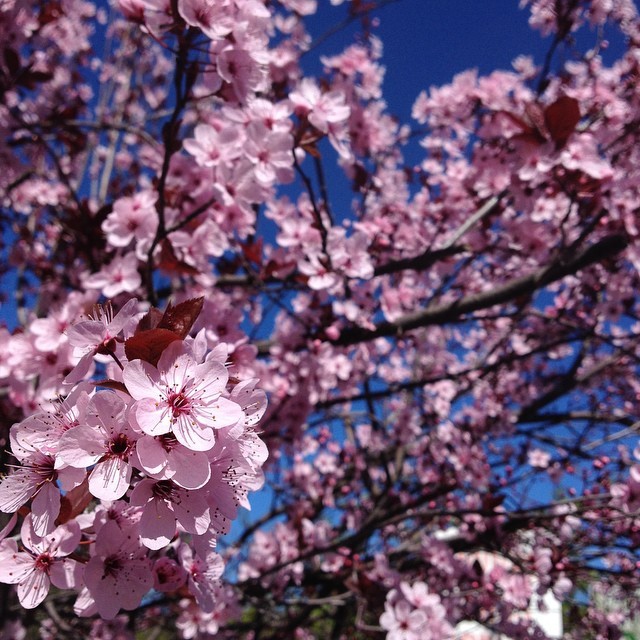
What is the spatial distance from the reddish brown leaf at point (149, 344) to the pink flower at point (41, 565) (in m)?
0.40

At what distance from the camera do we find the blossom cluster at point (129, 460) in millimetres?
913

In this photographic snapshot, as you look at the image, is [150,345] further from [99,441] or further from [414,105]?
[414,105]

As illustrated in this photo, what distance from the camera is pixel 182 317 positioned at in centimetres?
101

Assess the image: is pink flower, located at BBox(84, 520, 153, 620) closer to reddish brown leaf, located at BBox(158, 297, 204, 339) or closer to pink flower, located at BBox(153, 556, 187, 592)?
pink flower, located at BBox(153, 556, 187, 592)

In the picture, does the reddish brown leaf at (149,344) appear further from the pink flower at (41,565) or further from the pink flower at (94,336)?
the pink flower at (41,565)

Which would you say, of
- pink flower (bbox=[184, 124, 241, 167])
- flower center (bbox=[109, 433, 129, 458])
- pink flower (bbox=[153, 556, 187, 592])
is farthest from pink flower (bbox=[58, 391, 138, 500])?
pink flower (bbox=[184, 124, 241, 167])

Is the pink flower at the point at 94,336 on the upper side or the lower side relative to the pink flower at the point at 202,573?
upper

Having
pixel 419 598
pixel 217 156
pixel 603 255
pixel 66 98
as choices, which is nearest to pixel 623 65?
pixel 603 255

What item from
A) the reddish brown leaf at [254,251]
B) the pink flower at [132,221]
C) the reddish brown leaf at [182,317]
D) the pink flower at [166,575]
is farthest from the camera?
the reddish brown leaf at [254,251]

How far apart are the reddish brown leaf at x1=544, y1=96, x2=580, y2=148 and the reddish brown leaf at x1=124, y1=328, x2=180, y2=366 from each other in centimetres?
198

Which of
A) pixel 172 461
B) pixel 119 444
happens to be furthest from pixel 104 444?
pixel 172 461

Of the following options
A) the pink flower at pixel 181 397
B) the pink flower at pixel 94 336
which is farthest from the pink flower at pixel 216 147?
the pink flower at pixel 181 397

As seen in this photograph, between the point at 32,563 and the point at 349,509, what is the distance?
13.7ft

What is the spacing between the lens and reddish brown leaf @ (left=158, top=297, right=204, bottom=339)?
3.30 ft
